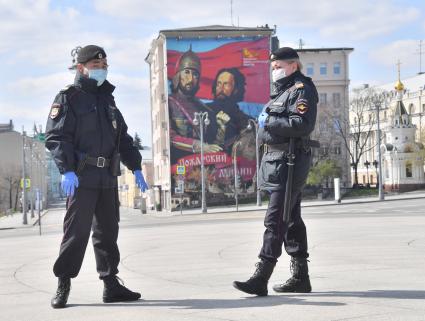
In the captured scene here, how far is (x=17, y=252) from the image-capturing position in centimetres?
1424

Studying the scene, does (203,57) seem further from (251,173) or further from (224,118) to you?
(251,173)

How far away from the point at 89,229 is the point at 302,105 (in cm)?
215

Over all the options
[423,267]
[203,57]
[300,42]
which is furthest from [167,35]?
[423,267]

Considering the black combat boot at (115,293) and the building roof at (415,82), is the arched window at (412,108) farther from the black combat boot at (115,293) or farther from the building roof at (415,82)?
the black combat boot at (115,293)

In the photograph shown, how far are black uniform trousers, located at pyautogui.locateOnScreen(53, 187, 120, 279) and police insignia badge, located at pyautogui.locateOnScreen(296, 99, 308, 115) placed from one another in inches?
70.8

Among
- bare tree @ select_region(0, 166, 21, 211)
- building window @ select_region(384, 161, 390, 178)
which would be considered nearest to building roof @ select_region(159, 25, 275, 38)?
building window @ select_region(384, 161, 390, 178)

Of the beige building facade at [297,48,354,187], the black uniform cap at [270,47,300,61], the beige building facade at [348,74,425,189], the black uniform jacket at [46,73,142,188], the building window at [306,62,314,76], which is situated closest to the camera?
the black uniform jacket at [46,73,142,188]

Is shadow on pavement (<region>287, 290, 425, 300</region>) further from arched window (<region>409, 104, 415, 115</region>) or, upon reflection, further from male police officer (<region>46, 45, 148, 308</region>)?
arched window (<region>409, 104, 415, 115</region>)

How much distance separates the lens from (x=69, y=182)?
21.6 feet

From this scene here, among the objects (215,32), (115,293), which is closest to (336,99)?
(215,32)

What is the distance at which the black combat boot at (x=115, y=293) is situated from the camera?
6738 mm

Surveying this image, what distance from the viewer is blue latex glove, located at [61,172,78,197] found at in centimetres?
656

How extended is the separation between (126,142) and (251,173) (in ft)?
229

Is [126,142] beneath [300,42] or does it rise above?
beneath
